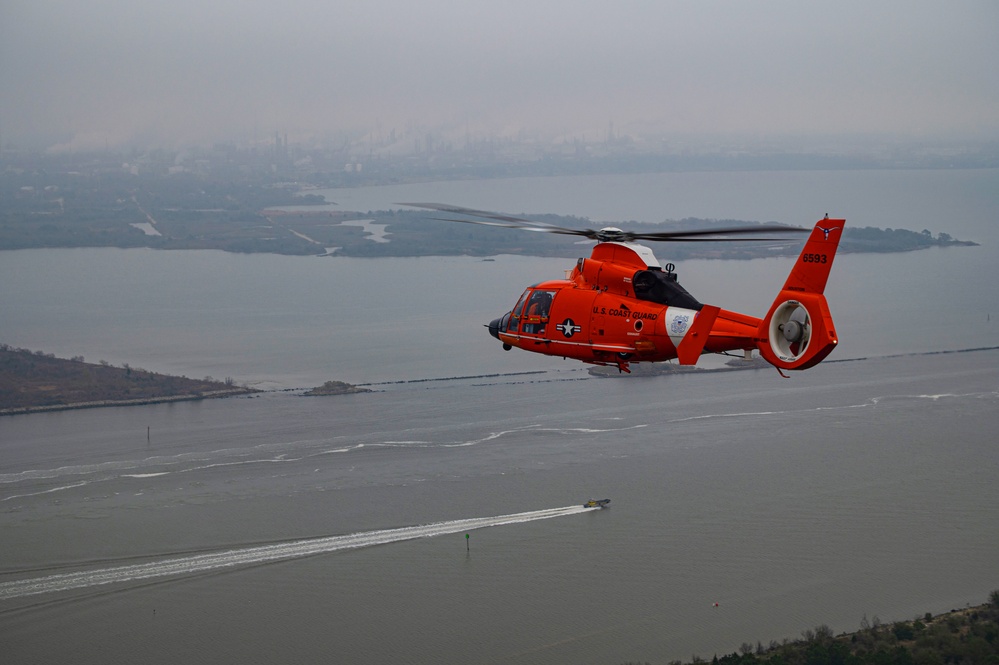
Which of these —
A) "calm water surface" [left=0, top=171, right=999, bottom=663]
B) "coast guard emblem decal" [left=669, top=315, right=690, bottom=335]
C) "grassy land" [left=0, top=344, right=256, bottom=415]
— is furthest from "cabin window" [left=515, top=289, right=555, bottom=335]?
"grassy land" [left=0, top=344, right=256, bottom=415]

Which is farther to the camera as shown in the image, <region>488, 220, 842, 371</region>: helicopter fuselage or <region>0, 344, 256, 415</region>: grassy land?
<region>0, 344, 256, 415</region>: grassy land

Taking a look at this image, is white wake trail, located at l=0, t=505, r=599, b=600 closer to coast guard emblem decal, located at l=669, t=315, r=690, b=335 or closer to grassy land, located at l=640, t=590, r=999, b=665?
grassy land, located at l=640, t=590, r=999, b=665

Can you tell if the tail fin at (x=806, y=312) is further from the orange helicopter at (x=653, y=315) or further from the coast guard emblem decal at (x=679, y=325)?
the coast guard emblem decal at (x=679, y=325)

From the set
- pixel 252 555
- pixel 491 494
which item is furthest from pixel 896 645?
pixel 252 555

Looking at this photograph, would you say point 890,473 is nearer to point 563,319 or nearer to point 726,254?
point 563,319

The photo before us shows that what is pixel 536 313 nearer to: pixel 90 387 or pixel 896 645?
pixel 896 645

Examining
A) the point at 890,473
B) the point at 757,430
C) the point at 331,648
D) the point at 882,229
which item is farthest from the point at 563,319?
the point at 882,229
